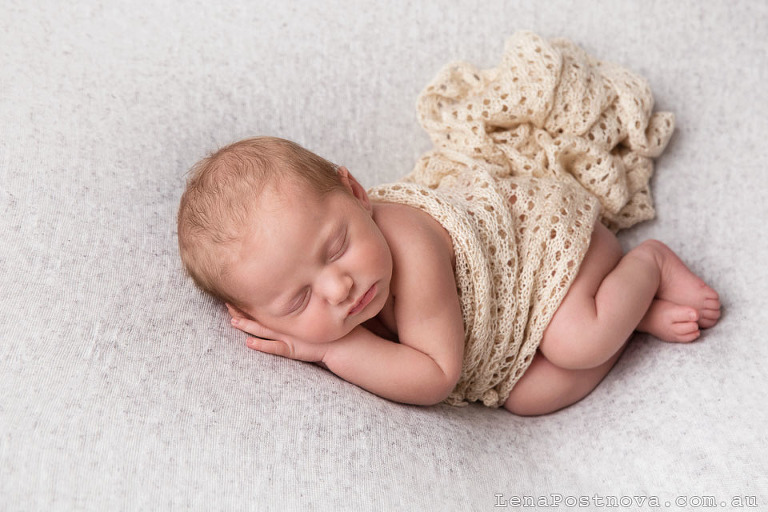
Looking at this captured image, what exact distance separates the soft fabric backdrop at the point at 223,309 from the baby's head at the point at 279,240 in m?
0.10

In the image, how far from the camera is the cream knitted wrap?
1346mm

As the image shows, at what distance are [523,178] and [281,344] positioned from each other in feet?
2.04

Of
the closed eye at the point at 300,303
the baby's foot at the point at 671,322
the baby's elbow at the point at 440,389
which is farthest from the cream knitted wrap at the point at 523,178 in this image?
the closed eye at the point at 300,303

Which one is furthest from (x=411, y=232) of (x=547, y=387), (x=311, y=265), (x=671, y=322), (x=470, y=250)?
(x=671, y=322)

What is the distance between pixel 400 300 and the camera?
1.26m

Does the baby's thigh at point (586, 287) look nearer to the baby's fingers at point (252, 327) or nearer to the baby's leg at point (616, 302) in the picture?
the baby's leg at point (616, 302)

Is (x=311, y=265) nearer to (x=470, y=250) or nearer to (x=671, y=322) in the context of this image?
(x=470, y=250)

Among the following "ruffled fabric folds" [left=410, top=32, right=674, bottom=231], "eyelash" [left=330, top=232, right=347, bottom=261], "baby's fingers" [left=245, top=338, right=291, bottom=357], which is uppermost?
"ruffled fabric folds" [left=410, top=32, right=674, bottom=231]

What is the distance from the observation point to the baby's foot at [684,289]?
1385 mm

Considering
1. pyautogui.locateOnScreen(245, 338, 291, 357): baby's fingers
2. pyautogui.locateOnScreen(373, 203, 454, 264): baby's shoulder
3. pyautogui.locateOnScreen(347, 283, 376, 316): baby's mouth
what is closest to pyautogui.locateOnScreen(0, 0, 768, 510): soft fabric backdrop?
pyautogui.locateOnScreen(245, 338, 291, 357): baby's fingers

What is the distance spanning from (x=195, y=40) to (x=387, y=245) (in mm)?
745

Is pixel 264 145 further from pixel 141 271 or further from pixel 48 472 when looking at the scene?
pixel 48 472

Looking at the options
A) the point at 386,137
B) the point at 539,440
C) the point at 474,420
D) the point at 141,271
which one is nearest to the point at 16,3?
the point at 141,271

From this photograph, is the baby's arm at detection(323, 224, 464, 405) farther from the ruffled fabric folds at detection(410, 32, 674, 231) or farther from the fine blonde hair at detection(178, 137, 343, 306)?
the ruffled fabric folds at detection(410, 32, 674, 231)
